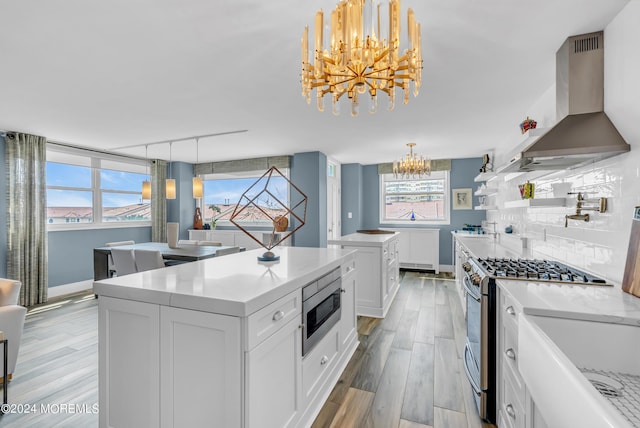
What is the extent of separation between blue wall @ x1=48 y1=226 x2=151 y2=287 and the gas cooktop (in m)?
5.71

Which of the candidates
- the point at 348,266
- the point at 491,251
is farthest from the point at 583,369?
the point at 491,251

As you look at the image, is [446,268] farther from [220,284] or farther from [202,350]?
[202,350]

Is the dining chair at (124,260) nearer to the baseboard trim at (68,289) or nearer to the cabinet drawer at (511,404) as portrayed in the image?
the baseboard trim at (68,289)

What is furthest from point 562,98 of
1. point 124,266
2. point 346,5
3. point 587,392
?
point 124,266

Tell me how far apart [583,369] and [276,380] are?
121cm

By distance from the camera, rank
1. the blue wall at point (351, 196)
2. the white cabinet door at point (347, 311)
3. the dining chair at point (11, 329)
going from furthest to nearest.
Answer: the blue wall at point (351, 196), the white cabinet door at point (347, 311), the dining chair at point (11, 329)

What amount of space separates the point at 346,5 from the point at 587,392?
4.84 feet

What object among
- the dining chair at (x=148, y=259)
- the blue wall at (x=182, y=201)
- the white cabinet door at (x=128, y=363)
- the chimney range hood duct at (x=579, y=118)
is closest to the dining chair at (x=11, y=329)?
the dining chair at (x=148, y=259)

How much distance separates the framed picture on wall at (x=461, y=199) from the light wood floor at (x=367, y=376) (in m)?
3.14

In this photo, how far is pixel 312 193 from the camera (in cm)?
557

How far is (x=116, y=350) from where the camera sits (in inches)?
56.4

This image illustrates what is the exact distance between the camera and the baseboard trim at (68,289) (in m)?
4.49

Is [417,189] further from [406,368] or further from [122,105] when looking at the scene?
[122,105]

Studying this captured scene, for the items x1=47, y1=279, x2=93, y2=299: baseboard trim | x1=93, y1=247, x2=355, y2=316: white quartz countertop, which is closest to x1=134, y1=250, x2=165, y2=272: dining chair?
x1=93, y1=247, x2=355, y2=316: white quartz countertop
